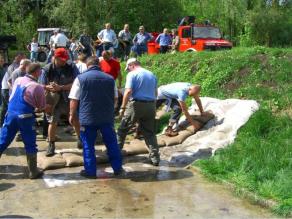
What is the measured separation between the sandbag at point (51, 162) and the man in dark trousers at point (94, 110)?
23.1 inches

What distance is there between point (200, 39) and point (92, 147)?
16.1 metres

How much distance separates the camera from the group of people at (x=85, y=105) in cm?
738

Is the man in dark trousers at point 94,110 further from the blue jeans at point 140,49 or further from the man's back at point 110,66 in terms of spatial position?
the blue jeans at point 140,49

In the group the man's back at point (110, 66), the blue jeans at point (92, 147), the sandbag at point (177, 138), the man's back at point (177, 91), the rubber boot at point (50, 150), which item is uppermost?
the man's back at point (110, 66)

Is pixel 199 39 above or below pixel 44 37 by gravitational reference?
above

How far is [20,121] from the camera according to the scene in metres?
7.32

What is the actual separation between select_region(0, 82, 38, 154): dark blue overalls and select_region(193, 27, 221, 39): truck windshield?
16.5 metres

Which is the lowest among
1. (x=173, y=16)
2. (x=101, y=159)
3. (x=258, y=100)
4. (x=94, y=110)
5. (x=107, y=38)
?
(x=101, y=159)

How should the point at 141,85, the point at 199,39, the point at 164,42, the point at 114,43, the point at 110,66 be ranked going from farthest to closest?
1. the point at 199,39
2. the point at 164,42
3. the point at 114,43
4. the point at 110,66
5. the point at 141,85

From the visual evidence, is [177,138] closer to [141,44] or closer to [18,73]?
[18,73]

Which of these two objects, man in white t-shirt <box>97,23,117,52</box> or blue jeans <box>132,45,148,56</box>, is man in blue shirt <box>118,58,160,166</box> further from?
blue jeans <box>132,45,148,56</box>

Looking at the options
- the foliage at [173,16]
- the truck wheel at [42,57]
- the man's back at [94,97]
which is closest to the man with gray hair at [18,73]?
the man's back at [94,97]

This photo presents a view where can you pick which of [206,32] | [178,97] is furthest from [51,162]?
[206,32]

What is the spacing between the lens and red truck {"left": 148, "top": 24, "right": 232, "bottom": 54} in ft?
73.3
